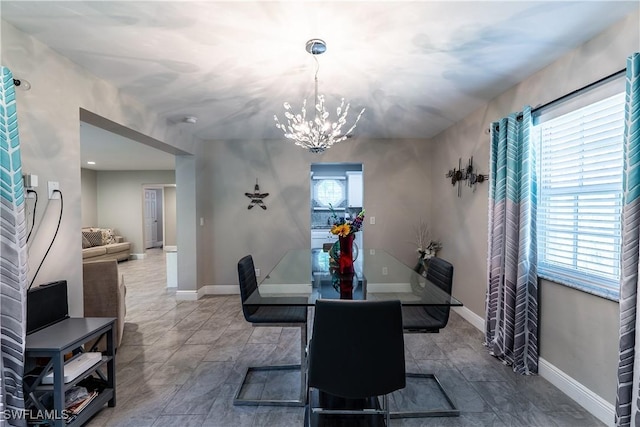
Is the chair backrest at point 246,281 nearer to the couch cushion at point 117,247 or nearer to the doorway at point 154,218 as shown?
the couch cushion at point 117,247

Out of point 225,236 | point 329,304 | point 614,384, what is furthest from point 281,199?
point 614,384

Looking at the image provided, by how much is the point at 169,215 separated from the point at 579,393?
10677mm

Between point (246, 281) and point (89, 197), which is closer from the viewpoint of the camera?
point (246, 281)

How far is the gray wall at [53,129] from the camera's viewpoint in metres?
1.79

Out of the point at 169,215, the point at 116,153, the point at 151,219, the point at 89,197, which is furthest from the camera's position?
the point at 151,219

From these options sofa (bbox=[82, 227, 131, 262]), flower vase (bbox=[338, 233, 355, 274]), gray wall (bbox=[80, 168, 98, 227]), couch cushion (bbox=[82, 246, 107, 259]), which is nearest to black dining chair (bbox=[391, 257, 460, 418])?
flower vase (bbox=[338, 233, 355, 274])

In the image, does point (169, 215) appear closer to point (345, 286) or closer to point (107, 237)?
point (107, 237)

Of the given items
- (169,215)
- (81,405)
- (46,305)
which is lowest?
(81,405)

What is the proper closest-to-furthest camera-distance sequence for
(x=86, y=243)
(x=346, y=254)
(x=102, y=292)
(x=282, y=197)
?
(x=346, y=254)
(x=102, y=292)
(x=282, y=197)
(x=86, y=243)

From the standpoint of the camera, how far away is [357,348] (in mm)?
1384

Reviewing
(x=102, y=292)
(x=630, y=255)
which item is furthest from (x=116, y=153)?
(x=630, y=255)

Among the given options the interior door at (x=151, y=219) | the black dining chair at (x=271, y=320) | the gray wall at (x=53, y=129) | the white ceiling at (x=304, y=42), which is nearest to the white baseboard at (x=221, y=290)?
the black dining chair at (x=271, y=320)

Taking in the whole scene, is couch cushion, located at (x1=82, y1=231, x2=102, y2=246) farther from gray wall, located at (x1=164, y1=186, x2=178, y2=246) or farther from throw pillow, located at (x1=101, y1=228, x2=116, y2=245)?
gray wall, located at (x1=164, y1=186, x2=178, y2=246)

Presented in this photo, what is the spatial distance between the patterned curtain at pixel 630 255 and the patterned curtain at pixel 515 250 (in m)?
0.75
